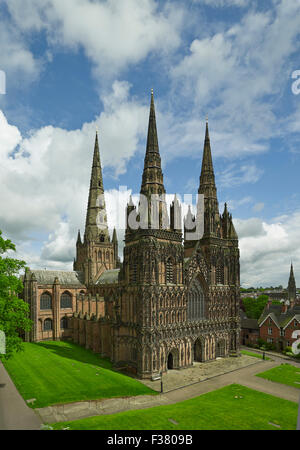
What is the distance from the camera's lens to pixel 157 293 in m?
39.4

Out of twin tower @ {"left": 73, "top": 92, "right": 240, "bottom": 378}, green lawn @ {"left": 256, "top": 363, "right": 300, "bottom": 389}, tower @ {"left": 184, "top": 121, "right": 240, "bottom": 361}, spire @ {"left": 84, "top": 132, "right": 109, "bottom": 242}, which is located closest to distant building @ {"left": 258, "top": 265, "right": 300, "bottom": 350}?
tower @ {"left": 184, "top": 121, "right": 240, "bottom": 361}

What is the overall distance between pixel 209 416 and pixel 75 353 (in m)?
29.0

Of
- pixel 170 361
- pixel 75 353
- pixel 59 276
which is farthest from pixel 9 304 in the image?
pixel 59 276

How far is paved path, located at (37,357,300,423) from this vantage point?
80.1 feet

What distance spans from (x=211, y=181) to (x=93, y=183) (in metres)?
30.7

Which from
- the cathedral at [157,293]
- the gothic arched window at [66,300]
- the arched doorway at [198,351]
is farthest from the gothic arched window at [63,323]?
the arched doorway at [198,351]

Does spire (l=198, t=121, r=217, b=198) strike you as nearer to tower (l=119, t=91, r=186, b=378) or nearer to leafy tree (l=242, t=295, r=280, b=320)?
tower (l=119, t=91, r=186, b=378)

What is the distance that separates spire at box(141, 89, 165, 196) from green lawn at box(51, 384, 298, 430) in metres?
27.5

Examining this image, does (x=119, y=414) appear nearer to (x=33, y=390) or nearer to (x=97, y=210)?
(x=33, y=390)

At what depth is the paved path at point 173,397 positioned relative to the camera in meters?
24.4

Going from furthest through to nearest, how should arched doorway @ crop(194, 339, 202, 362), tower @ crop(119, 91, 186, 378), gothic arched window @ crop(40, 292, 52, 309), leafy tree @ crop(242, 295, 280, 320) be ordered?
leafy tree @ crop(242, 295, 280, 320) < gothic arched window @ crop(40, 292, 52, 309) < arched doorway @ crop(194, 339, 202, 362) < tower @ crop(119, 91, 186, 378)

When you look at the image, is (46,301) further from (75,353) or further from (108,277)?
(75,353)


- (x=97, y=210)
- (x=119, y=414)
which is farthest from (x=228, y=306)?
(x=97, y=210)
